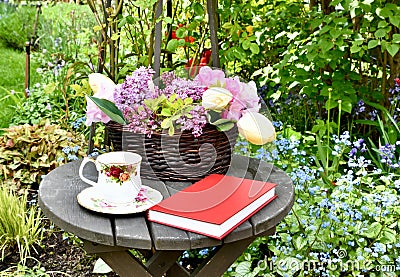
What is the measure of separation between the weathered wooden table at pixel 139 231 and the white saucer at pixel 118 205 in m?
0.02

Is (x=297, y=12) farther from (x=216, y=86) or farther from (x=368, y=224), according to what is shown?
(x=216, y=86)

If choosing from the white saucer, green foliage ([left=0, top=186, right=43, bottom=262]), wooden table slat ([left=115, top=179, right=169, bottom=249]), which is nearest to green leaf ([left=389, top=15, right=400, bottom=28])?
the white saucer

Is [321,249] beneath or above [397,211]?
beneath

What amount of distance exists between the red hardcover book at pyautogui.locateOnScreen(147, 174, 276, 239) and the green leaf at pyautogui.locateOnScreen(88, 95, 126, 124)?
0.28 meters

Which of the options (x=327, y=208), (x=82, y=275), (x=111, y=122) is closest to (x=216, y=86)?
(x=111, y=122)

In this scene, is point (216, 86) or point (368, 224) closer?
point (216, 86)

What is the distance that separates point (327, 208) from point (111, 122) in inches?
38.9

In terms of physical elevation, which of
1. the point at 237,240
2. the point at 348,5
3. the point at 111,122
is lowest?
the point at 237,240

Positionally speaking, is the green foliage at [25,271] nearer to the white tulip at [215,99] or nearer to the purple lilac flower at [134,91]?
the purple lilac flower at [134,91]

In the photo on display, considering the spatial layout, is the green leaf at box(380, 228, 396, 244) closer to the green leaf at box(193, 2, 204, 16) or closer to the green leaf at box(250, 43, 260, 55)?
the green leaf at box(250, 43, 260, 55)

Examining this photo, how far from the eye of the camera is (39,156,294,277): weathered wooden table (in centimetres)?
132

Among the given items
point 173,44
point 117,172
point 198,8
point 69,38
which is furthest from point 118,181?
point 69,38

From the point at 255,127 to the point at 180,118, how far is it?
227mm

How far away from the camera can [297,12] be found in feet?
10.5
